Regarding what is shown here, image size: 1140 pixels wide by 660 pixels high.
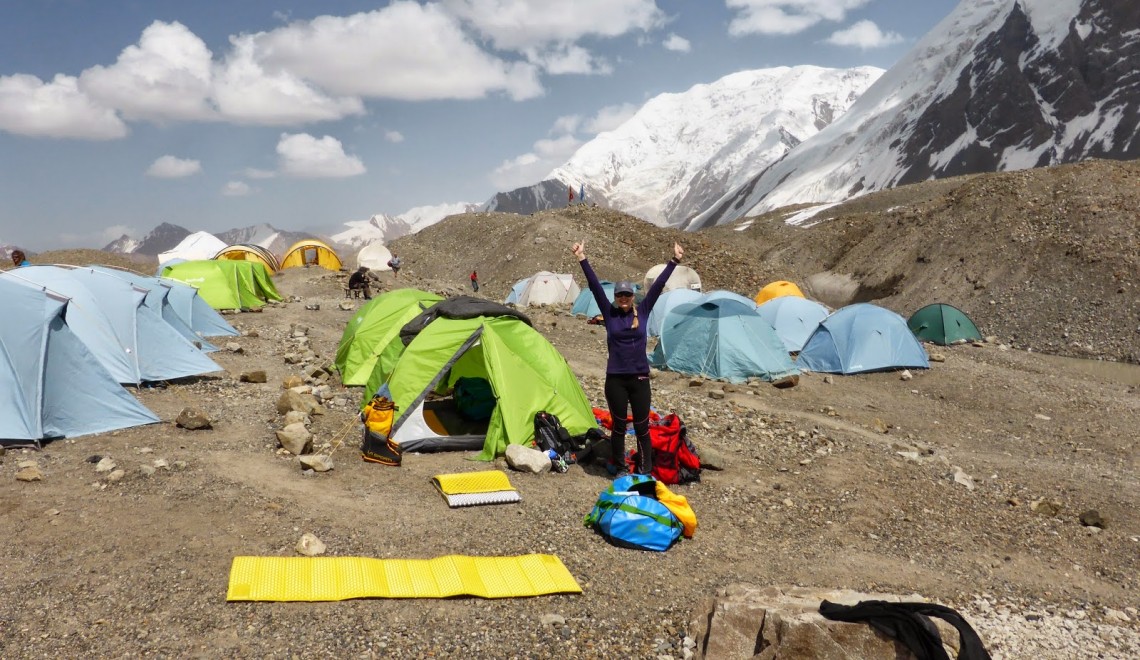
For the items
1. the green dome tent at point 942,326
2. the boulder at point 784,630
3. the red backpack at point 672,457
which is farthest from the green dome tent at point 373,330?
the green dome tent at point 942,326

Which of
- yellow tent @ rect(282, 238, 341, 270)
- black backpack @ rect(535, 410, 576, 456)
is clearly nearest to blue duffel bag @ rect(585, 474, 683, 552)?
black backpack @ rect(535, 410, 576, 456)

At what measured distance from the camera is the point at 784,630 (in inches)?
184

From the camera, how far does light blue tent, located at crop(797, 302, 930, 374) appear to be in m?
18.7

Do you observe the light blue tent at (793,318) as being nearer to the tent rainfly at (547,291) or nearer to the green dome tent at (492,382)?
the tent rainfly at (547,291)

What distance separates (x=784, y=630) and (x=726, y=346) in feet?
44.0

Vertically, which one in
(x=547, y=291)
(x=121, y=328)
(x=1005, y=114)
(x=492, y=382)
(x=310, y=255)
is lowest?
(x=492, y=382)

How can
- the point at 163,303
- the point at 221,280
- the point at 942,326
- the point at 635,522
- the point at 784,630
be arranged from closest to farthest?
the point at 784,630 → the point at 635,522 → the point at 163,303 → the point at 221,280 → the point at 942,326

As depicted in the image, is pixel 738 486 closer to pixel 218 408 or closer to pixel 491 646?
pixel 491 646

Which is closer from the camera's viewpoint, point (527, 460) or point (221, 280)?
point (527, 460)

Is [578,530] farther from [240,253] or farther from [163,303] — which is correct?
[240,253]

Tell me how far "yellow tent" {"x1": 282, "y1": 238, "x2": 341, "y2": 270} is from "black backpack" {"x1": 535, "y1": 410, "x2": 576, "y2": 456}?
3633 centimetres

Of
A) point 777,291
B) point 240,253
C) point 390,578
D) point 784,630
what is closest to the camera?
point 784,630

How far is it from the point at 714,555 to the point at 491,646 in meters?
2.91

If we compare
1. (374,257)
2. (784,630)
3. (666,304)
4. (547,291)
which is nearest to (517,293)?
(547,291)
